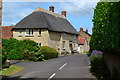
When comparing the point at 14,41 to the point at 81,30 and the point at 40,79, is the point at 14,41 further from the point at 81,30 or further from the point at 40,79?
the point at 81,30

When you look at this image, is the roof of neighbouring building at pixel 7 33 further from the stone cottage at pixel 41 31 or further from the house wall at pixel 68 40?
the house wall at pixel 68 40

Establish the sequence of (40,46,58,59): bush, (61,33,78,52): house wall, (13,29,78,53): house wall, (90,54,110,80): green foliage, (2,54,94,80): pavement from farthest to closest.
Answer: (61,33,78,52): house wall, (13,29,78,53): house wall, (40,46,58,59): bush, (2,54,94,80): pavement, (90,54,110,80): green foliage

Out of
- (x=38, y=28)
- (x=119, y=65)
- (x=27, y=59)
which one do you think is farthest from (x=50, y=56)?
(x=119, y=65)

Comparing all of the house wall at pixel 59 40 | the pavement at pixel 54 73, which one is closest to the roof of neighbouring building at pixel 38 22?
the house wall at pixel 59 40

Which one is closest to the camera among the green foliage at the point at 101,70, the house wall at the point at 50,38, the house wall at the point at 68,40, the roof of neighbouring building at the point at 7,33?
the green foliage at the point at 101,70

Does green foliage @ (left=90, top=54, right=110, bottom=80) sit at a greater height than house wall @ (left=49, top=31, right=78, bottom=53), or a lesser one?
lesser

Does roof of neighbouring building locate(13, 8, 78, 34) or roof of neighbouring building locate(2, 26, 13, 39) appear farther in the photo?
roof of neighbouring building locate(2, 26, 13, 39)

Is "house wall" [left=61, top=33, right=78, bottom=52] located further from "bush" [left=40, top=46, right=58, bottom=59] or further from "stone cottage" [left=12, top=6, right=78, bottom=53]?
"bush" [left=40, top=46, right=58, bottom=59]

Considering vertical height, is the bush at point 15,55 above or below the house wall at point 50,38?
below

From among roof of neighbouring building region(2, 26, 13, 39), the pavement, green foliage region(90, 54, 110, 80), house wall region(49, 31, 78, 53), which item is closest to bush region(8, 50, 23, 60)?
the pavement

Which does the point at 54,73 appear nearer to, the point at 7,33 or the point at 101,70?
the point at 101,70

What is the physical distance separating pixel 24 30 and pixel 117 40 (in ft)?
116

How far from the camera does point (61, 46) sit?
149 ft

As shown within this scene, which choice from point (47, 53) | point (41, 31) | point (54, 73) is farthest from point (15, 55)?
point (41, 31)
